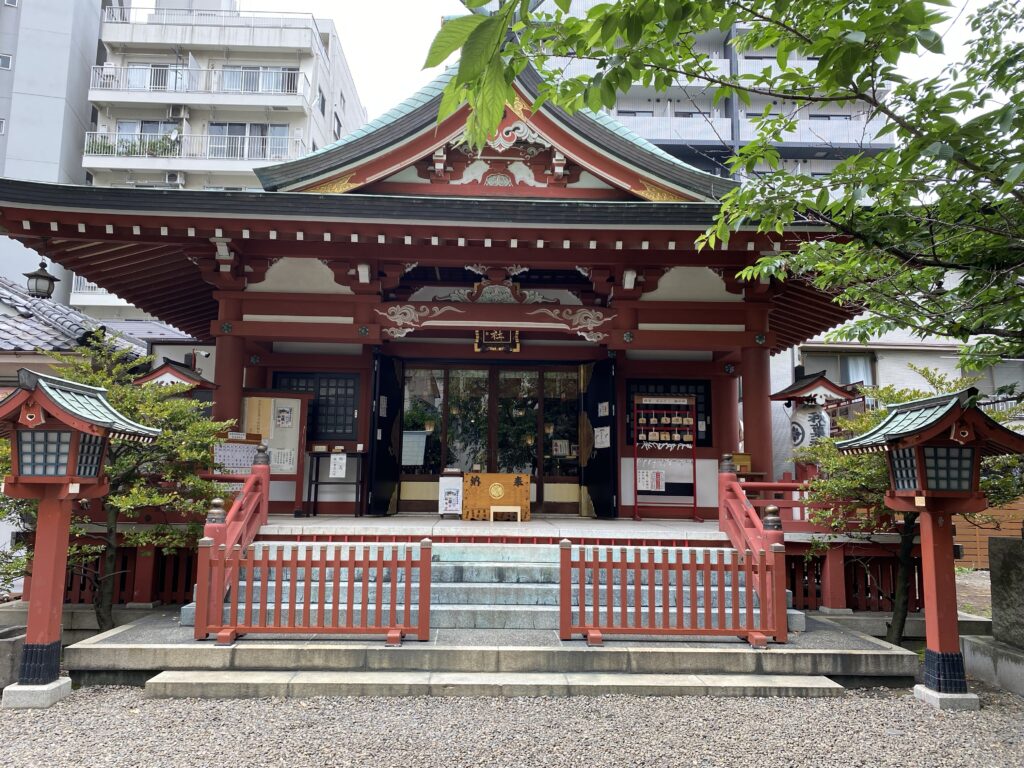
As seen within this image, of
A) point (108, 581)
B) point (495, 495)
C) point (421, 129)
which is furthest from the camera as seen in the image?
point (495, 495)

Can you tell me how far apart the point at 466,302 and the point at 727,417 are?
15.1ft

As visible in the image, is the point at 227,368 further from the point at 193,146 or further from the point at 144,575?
the point at 193,146

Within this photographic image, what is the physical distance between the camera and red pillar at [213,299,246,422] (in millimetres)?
8609

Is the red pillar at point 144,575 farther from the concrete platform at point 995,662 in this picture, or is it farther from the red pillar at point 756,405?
the concrete platform at point 995,662

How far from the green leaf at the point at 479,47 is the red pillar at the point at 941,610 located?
557 cm

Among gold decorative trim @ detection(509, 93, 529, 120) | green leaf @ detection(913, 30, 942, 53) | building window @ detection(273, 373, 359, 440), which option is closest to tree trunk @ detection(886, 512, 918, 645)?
green leaf @ detection(913, 30, 942, 53)

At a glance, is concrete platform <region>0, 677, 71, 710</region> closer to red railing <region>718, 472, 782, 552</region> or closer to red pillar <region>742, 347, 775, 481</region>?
red railing <region>718, 472, 782, 552</region>

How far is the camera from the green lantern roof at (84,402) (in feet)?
16.8

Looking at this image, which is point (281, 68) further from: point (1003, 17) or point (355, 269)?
point (1003, 17)

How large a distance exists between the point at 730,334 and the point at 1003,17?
4912 mm

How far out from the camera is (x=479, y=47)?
1.67 m

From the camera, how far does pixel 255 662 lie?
5426 mm

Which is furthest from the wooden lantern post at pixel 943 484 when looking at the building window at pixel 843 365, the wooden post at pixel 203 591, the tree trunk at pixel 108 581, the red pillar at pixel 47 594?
the building window at pixel 843 365

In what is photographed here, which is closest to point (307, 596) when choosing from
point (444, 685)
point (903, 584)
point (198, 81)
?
point (444, 685)
